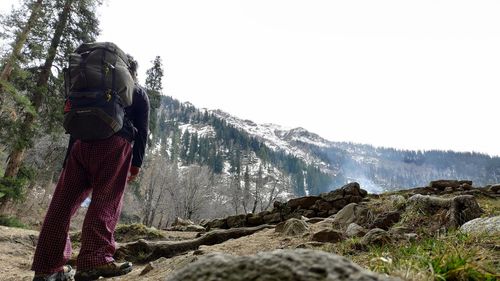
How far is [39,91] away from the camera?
13617 millimetres

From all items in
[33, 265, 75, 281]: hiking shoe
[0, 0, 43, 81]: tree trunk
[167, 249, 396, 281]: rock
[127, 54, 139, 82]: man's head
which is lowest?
[33, 265, 75, 281]: hiking shoe

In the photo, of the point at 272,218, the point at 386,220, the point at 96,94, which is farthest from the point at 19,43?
the point at 386,220

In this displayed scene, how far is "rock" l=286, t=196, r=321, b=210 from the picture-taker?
26.2 ft

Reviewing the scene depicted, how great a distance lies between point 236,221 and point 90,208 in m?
5.65

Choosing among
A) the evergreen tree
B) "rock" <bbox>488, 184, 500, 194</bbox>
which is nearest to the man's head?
"rock" <bbox>488, 184, 500, 194</bbox>

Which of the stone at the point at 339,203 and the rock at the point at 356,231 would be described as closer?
the rock at the point at 356,231

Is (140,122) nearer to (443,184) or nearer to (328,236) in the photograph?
(328,236)

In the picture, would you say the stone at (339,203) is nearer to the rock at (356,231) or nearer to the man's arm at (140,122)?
the rock at (356,231)

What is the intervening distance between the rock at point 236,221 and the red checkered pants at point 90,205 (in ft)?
17.2

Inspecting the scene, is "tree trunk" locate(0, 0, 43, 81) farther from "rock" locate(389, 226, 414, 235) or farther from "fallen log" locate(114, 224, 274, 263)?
"rock" locate(389, 226, 414, 235)

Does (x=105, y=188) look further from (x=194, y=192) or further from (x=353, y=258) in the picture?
(x=194, y=192)

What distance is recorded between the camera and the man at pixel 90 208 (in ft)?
9.61

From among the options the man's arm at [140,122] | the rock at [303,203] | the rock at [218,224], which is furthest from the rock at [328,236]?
the rock at [218,224]

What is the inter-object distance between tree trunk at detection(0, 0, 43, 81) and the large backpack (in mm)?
9397
